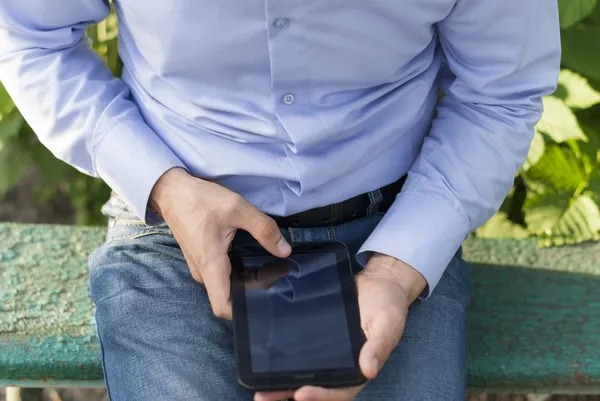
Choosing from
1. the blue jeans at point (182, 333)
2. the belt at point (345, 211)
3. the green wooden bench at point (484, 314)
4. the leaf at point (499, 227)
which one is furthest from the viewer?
the leaf at point (499, 227)

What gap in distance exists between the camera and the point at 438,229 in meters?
1.40

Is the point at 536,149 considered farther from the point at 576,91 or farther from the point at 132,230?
the point at 132,230

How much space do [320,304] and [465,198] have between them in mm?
327

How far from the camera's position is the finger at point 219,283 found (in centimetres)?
127

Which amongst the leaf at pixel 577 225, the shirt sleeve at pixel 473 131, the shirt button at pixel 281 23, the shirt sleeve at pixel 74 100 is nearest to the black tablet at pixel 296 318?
the shirt sleeve at pixel 473 131

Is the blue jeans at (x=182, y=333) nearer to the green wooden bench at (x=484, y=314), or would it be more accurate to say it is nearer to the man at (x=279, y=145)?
the man at (x=279, y=145)

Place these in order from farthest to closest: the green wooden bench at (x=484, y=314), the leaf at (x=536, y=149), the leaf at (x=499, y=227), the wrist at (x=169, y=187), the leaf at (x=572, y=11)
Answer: the leaf at (x=499, y=227) < the leaf at (x=536, y=149) < the leaf at (x=572, y=11) < the green wooden bench at (x=484, y=314) < the wrist at (x=169, y=187)

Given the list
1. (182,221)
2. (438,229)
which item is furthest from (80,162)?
(438,229)

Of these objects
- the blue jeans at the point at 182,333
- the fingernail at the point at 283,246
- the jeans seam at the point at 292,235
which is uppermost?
the fingernail at the point at 283,246

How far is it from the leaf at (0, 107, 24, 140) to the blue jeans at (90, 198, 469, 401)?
74cm

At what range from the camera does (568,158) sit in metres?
2.28

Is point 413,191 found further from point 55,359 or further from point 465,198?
point 55,359

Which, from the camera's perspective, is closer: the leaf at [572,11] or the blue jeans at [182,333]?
the blue jeans at [182,333]

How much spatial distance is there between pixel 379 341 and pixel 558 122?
1066mm
